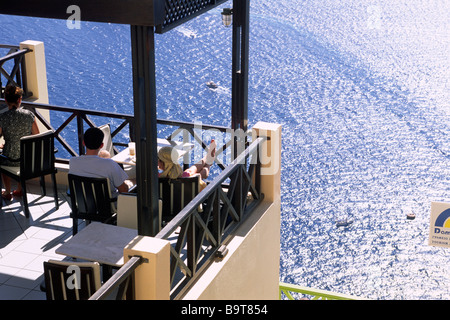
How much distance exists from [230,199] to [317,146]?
55.5 metres

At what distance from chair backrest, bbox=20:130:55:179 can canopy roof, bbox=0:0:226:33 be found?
2.13 metres

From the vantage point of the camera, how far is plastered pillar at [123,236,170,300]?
14.3 ft

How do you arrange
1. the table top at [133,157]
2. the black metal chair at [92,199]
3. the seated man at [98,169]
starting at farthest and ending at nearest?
the table top at [133,157] → the seated man at [98,169] → the black metal chair at [92,199]

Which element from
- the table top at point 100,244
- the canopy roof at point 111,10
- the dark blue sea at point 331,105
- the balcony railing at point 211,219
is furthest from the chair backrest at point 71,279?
the dark blue sea at point 331,105

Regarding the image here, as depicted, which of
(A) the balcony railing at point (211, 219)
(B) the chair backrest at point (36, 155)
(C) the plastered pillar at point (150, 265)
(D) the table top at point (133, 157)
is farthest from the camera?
(D) the table top at point (133, 157)

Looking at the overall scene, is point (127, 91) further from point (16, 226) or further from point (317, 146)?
point (16, 226)

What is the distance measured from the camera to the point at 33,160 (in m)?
6.68

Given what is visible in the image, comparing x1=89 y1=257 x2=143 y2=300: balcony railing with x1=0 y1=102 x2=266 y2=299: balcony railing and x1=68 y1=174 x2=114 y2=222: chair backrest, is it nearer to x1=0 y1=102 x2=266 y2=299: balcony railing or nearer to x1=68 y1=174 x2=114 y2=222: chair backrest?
x1=0 y1=102 x2=266 y2=299: balcony railing

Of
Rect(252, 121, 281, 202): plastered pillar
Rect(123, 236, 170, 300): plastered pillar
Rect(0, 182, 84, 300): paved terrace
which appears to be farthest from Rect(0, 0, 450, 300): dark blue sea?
Rect(123, 236, 170, 300): plastered pillar

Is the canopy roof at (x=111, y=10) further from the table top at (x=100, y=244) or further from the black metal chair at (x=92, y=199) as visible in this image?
the black metal chair at (x=92, y=199)

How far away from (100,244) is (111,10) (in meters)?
1.83

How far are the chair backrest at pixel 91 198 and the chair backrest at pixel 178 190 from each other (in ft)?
1.59

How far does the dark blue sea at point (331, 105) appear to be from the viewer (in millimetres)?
51469

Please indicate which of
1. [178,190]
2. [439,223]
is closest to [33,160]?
[178,190]
